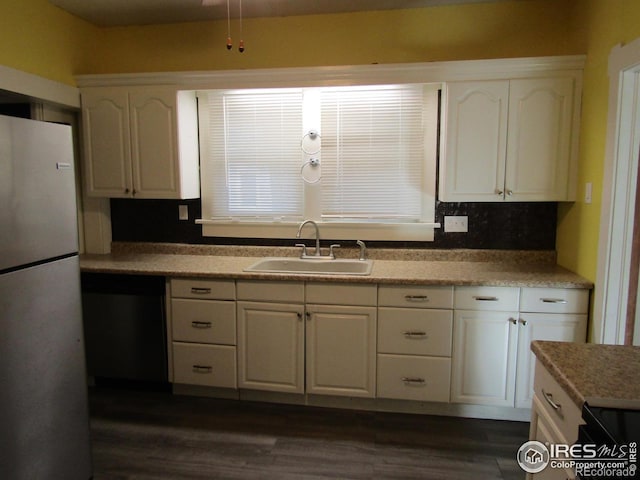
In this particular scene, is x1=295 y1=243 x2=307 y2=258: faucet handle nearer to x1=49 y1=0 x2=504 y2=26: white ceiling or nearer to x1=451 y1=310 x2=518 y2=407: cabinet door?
x1=451 y1=310 x2=518 y2=407: cabinet door

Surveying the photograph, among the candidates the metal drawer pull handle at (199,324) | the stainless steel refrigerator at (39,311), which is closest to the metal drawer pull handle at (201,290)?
the metal drawer pull handle at (199,324)

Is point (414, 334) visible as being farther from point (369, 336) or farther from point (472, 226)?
point (472, 226)

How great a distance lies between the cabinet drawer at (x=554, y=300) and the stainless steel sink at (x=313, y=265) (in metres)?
0.94

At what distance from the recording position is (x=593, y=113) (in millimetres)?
2361

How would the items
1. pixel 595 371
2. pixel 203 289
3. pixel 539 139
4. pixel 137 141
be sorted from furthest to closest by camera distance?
1. pixel 137 141
2. pixel 203 289
3. pixel 539 139
4. pixel 595 371

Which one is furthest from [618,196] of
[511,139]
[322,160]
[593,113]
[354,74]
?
[322,160]

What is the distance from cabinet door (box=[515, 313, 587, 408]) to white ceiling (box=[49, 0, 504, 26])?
6.65 feet

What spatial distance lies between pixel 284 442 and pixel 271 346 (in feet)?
1.81

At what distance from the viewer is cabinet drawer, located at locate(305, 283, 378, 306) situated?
252 centimetres

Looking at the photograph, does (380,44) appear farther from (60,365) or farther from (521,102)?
(60,365)

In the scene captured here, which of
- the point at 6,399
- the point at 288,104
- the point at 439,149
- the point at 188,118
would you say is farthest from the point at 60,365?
the point at 439,149

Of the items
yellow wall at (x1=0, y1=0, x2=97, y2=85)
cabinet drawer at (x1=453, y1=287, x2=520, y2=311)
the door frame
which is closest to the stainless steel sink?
cabinet drawer at (x1=453, y1=287, x2=520, y2=311)

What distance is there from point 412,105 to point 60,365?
2.49 meters

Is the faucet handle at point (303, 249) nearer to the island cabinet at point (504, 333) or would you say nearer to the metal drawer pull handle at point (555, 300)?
the island cabinet at point (504, 333)
